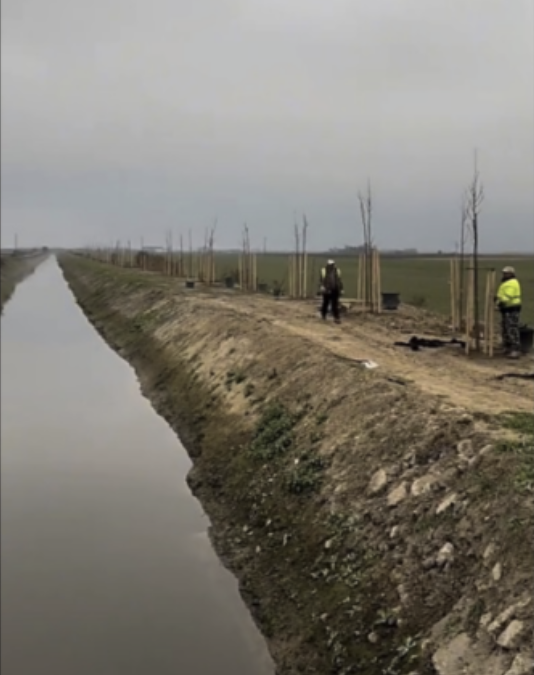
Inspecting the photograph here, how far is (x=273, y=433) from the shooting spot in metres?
11.4

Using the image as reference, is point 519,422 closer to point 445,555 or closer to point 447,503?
point 447,503

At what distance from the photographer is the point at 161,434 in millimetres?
15352

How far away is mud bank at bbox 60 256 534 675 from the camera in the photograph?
6094 millimetres

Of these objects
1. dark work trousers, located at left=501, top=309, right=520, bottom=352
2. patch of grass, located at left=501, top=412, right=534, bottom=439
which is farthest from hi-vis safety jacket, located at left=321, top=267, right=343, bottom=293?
patch of grass, located at left=501, top=412, right=534, bottom=439

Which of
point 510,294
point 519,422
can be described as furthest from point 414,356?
point 519,422

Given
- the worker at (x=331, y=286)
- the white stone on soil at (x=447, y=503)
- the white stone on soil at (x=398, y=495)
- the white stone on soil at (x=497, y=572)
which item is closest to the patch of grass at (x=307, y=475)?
the white stone on soil at (x=398, y=495)

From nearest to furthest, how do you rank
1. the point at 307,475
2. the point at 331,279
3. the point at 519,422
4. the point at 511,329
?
the point at 519,422, the point at 307,475, the point at 511,329, the point at 331,279

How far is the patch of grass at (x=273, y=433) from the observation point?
10.9m

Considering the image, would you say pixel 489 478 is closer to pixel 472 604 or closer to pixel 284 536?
pixel 472 604

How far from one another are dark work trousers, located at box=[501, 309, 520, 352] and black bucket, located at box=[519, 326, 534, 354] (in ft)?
0.80

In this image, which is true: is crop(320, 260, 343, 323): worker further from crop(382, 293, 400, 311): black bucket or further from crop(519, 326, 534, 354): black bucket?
crop(519, 326, 534, 354): black bucket

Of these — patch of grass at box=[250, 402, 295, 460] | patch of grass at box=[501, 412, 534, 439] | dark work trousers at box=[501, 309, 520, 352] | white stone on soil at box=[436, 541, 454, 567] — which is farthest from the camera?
dark work trousers at box=[501, 309, 520, 352]

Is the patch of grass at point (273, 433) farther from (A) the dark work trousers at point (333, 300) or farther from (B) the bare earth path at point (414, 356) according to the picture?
(A) the dark work trousers at point (333, 300)

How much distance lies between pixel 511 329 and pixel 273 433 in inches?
220
